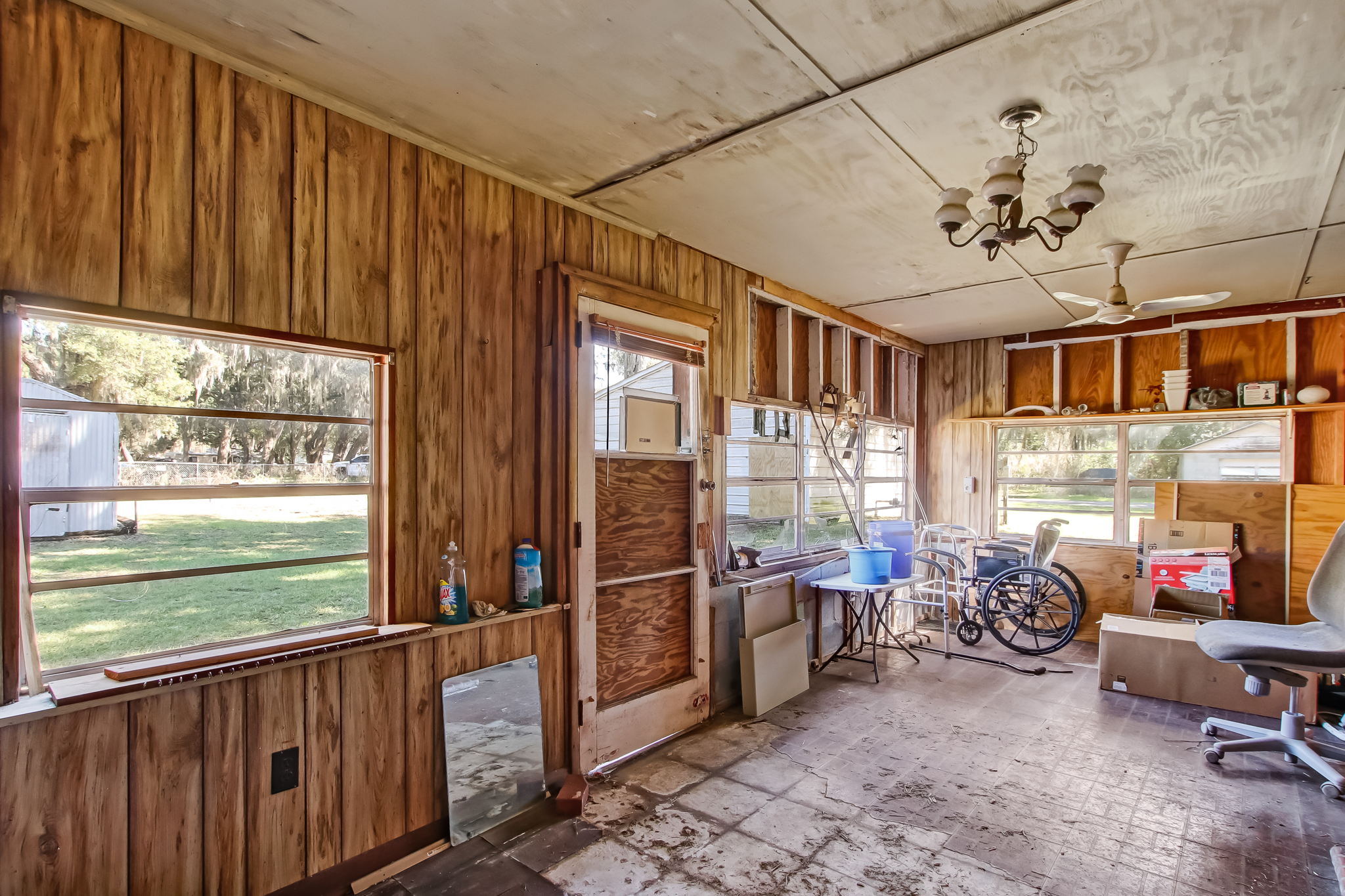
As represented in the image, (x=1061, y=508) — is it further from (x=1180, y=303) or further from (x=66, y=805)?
(x=66, y=805)

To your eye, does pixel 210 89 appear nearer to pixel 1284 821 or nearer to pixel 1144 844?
pixel 1144 844

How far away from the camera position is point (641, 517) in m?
3.46

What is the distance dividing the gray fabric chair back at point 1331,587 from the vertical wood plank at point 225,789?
183 inches

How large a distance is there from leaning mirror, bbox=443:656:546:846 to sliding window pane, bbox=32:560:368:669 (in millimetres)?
545

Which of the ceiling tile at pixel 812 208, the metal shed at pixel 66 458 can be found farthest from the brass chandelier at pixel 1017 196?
the metal shed at pixel 66 458

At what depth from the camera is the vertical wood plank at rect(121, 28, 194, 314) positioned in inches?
74.8

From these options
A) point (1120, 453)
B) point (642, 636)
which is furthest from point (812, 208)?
point (1120, 453)

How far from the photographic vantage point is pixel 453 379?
2.67 meters

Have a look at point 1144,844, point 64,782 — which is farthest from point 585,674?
point 1144,844

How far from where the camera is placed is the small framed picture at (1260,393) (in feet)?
→ 16.4

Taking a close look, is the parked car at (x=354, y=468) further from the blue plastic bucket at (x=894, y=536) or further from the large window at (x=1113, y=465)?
the large window at (x=1113, y=465)

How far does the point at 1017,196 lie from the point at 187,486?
2.88 metres

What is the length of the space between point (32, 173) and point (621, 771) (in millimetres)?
3022

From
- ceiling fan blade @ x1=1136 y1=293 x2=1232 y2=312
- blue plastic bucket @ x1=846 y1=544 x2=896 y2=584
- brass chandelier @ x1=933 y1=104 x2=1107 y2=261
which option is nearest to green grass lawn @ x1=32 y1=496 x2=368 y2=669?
brass chandelier @ x1=933 y1=104 x2=1107 y2=261
